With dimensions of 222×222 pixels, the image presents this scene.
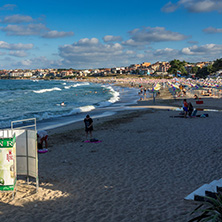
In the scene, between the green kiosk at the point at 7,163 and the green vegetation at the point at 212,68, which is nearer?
the green kiosk at the point at 7,163

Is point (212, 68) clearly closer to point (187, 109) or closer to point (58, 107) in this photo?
point (58, 107)

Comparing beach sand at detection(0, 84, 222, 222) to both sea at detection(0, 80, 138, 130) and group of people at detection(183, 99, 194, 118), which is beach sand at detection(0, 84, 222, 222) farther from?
group of people at detection(183, 99, 194, 118)

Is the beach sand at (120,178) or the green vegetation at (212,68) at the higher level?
the green vegetation at (212,68)

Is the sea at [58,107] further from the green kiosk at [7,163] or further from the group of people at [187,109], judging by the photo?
the group of people at [187,109]

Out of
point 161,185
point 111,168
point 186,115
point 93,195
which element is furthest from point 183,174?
point 186,115

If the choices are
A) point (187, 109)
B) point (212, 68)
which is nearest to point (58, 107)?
point (187, 109)

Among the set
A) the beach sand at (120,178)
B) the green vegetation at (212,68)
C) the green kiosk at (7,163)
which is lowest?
the beach sand at (120,178)

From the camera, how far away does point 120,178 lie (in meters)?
7.66

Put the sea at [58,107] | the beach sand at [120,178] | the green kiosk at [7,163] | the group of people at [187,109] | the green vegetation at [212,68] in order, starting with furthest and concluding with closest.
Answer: the green vegetation at [212,68], the sea at [58,107], the group of people at [187,109], the green kiosk at [7,163], the beach sand at [120,178]

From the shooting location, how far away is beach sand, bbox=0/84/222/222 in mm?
5641

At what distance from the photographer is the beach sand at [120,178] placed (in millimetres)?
5641

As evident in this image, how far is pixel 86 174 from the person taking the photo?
8.10 m

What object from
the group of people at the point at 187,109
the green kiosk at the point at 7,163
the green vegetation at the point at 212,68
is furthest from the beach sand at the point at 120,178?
the green vegetation at the point at 212,68

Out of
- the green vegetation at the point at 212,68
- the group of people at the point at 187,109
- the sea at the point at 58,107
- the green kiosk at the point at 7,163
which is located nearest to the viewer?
the green kiosk at the point at 7,163
